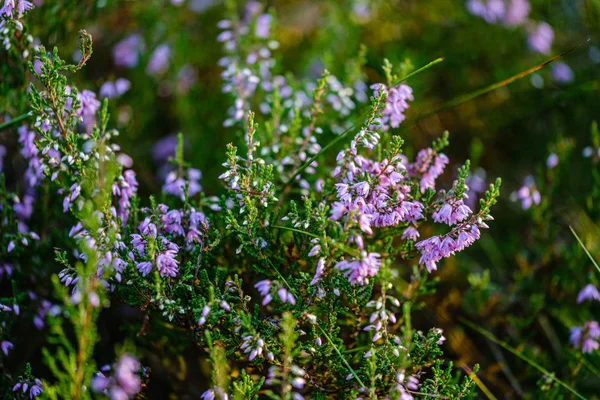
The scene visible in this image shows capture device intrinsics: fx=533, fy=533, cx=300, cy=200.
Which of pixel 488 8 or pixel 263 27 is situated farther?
pixel 488 8

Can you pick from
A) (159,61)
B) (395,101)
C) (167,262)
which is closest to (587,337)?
(395,101)

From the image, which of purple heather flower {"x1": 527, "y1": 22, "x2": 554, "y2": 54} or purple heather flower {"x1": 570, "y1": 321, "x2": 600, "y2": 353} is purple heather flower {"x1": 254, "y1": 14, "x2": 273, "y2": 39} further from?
purple heather flower {"x1": 570, "y1": 321, "x2": 600, "y2": 353}

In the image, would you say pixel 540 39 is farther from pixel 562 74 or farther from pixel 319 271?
pixel 319 271

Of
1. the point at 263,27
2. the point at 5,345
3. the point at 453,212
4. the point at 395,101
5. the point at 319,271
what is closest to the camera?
the point at 319,271

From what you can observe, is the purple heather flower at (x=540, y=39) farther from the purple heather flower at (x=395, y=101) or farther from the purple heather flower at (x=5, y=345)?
the purple heather flower at (x=5, y=345)

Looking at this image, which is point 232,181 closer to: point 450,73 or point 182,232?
point 182,232

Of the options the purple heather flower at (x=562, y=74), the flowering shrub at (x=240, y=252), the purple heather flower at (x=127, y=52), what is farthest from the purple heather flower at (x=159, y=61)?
the purple heather flower at (x=562, y=74)

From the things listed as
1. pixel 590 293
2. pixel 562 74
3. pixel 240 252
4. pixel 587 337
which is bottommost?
pixel 587 337
